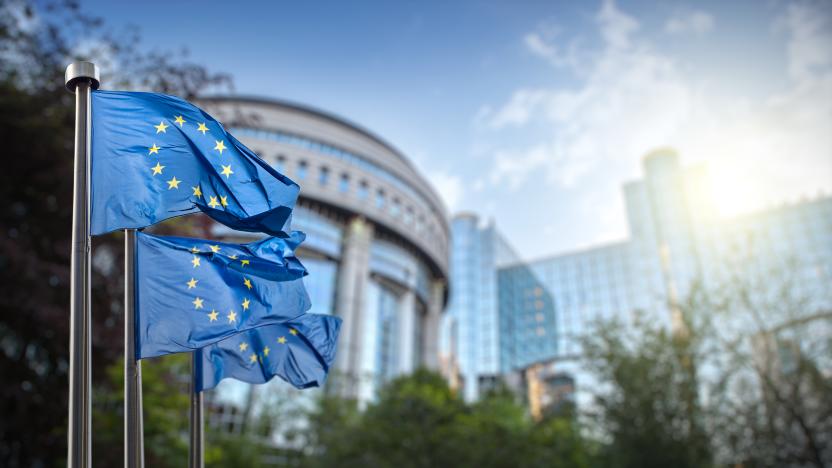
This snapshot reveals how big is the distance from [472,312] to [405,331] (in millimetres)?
50536

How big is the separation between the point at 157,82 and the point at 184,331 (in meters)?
13.7

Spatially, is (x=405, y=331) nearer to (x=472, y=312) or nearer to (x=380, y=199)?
(x=380, y=199)

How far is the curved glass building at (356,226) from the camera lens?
2031 inches

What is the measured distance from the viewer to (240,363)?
8.55m

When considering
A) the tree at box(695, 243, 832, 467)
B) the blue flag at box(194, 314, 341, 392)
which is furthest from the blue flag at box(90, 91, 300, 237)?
the tree at box(695, 243, 832, 467)

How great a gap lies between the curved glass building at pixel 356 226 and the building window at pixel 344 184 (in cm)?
8

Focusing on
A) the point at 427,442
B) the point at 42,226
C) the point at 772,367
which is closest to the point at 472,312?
the point at 772,367

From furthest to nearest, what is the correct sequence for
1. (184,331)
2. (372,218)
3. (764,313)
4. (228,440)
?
(372,218) < (228,440) < (764,313) < (184,331)

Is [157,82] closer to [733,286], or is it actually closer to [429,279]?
[733,286]

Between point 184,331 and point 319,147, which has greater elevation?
point 319,147

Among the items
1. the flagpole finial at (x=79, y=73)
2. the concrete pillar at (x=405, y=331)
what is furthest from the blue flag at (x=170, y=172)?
the concrete pillar at (x=405, y=331)

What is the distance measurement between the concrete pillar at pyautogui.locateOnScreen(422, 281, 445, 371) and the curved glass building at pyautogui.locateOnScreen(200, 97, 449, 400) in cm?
332

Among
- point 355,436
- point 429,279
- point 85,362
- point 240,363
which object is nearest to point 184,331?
point 85,362

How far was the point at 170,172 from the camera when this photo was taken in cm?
696
